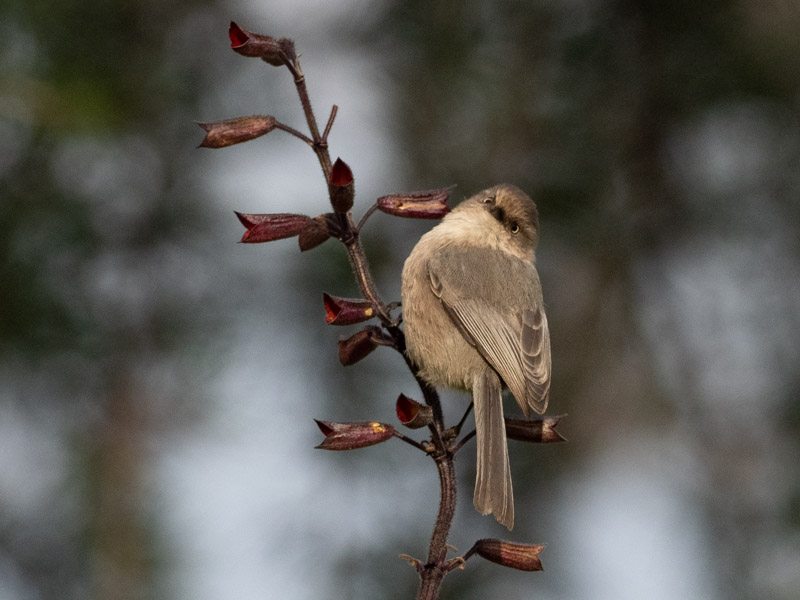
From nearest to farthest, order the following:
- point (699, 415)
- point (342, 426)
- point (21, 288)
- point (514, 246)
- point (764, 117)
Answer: point (342, 426)
point (514, 246)
point (21, 288)
point (764, 117)
point (699, 415)

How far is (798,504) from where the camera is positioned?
486 centimetres

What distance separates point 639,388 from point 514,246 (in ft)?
6.97

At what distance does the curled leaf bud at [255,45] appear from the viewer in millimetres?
2266

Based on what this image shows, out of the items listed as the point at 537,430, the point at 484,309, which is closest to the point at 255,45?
the point at 537,430

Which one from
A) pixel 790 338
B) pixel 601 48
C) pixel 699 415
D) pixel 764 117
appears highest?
pixel 601 48

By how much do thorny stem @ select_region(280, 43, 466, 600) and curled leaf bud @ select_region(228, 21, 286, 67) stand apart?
0.03 metres

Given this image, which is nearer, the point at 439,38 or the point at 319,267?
the point at 319,267

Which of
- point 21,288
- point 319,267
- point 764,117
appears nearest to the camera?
point 21,288

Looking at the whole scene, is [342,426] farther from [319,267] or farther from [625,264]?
[625,264]

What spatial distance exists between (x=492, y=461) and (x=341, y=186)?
104 cm

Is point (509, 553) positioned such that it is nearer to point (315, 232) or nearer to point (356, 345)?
point (356, 345)

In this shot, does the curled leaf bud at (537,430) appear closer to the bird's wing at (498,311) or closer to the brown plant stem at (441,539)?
the brown plant stem at (441,539)

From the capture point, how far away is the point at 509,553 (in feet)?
7.22

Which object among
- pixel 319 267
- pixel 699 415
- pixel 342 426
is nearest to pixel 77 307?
pixel 319 267
